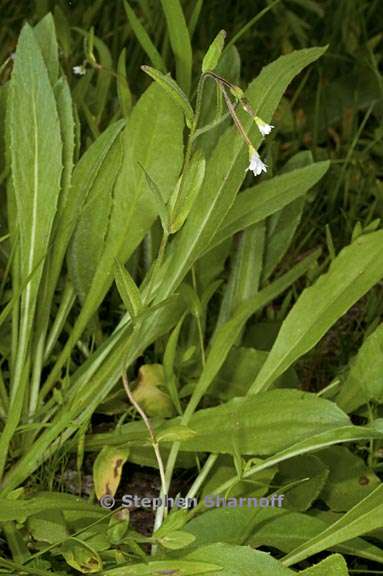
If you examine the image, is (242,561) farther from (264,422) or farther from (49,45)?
(49,45)

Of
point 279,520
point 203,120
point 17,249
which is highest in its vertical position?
point 203,120

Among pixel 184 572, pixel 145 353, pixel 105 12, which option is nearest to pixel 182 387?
pixel 145 353

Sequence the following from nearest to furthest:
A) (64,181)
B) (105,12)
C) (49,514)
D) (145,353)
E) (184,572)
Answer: (184,572), (49,514), (64,181), (145,353), (105,12)

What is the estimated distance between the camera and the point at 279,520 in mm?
1263

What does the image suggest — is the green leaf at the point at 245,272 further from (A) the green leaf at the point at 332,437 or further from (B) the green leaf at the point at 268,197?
(A) the green leaf at the point at 332,437

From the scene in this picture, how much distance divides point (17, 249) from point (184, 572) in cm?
52

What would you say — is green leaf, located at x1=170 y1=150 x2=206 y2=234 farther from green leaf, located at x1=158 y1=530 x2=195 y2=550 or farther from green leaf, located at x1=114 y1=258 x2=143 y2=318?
green leaf, located at x1=158 y1=530 x2=195 y2=550

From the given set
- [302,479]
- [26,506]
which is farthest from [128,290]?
[302,479]

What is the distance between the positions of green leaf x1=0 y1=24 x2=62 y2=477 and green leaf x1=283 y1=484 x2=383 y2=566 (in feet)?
1.43

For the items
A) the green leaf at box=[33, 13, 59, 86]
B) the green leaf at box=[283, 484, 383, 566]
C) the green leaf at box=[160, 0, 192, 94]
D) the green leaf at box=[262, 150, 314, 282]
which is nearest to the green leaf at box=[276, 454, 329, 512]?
the green leaf at box=[283, 484, 383, 566]

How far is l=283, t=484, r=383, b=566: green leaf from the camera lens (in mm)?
1129

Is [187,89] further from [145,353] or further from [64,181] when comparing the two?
[145,353]

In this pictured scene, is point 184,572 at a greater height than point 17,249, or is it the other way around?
point 17,249

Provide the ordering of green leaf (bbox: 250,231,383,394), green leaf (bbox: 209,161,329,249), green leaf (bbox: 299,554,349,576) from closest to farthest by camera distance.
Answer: green leaf (bbox: 299,554,349,576) < green leaf (bbox: 250,231,383,394) < green leaf (bbox: 209,161,329,249)
